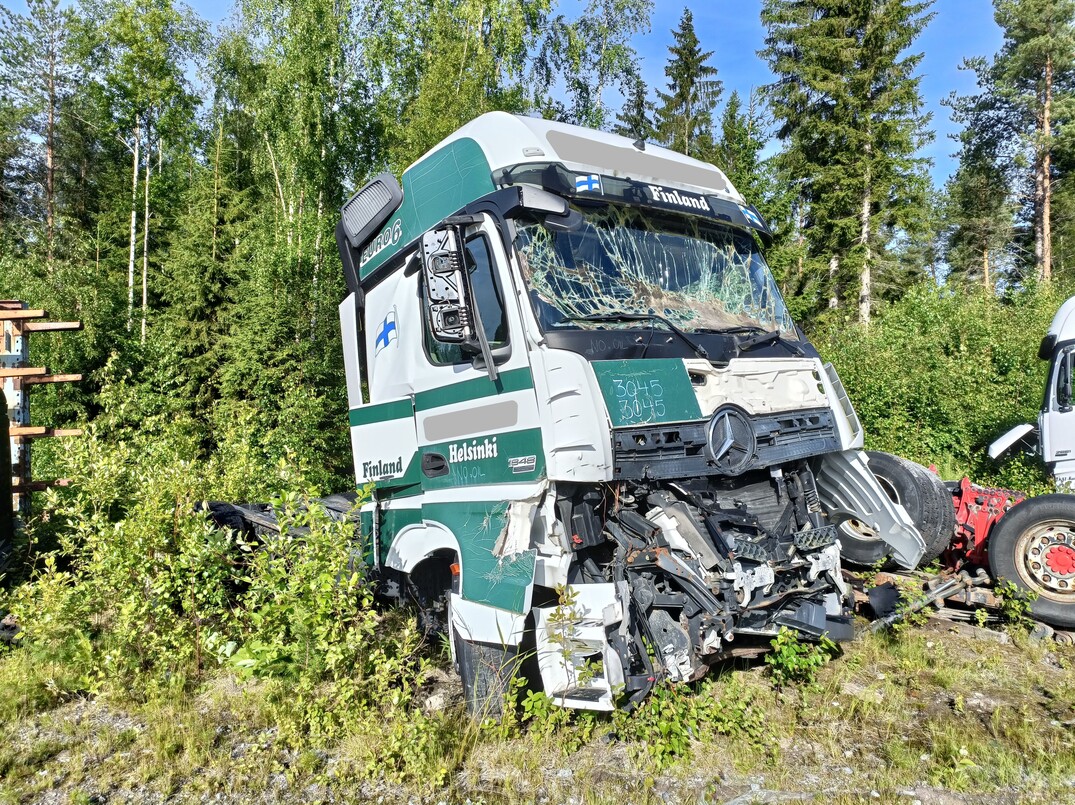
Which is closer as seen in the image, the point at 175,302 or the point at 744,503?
the point at 744,503

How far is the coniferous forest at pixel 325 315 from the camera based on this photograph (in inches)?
158

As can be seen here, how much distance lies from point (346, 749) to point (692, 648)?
197cm

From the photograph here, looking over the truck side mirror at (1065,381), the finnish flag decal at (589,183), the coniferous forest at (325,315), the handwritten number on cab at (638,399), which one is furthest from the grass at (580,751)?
the truck side mirror at (1065,381)

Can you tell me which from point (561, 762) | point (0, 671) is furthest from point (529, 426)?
point (0, 671)

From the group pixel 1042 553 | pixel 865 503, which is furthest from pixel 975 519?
pixel 865 503

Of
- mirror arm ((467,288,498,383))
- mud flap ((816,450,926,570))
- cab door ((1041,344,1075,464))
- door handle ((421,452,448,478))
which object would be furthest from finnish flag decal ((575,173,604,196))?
cab door ((1041,344,1075,464))

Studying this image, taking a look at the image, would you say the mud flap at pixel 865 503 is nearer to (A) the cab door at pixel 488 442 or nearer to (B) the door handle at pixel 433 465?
(A) the cab door at pixel 488 442

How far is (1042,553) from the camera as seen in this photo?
5.43 meters

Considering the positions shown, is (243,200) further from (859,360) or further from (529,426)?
(529,426)

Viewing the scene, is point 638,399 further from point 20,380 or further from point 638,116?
point 638,116

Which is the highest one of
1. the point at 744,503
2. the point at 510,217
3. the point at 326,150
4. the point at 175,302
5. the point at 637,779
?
the point at 326,150

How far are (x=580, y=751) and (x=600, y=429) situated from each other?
Answer: 1.79 meters

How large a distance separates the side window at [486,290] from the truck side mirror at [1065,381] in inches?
279

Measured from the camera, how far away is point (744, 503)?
4129mm
